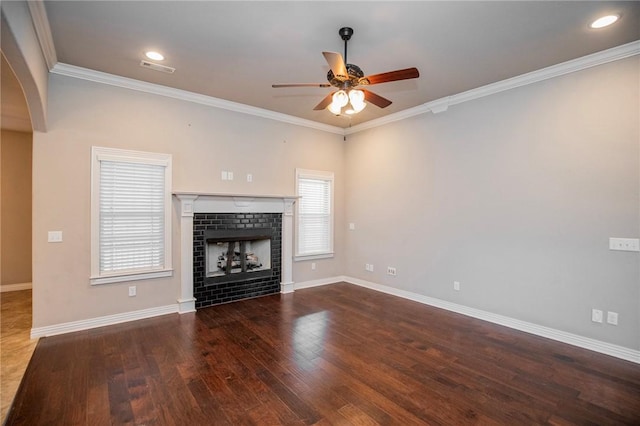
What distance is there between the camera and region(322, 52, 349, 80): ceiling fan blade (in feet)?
7.54

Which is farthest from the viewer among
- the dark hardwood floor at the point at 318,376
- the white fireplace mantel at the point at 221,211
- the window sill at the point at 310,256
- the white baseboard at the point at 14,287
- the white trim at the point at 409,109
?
the window sill at the point at 310,256

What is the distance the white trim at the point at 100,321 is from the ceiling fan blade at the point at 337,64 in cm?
371

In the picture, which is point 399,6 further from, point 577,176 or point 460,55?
point 577,176

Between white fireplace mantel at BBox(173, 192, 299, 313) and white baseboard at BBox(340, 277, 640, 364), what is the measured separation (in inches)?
72.5

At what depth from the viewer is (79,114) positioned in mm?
3641

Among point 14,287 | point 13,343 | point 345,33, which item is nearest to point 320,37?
point 345,33

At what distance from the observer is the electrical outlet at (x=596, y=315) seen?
3186 mm

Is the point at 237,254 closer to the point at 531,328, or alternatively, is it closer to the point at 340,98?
the point at 340,98

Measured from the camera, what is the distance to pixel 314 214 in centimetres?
583

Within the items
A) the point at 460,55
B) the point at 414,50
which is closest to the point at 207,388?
the point at 414,50

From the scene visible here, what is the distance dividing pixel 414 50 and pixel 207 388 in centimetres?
367

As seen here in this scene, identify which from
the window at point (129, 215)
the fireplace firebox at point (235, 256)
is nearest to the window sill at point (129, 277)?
the window at point (129, 215)

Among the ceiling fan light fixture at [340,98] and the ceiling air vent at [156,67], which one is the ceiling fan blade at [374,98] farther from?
the ceiling air vent at [156,67]

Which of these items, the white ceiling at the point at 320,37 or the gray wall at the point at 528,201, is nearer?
the white ceiling at the point at 320,37
